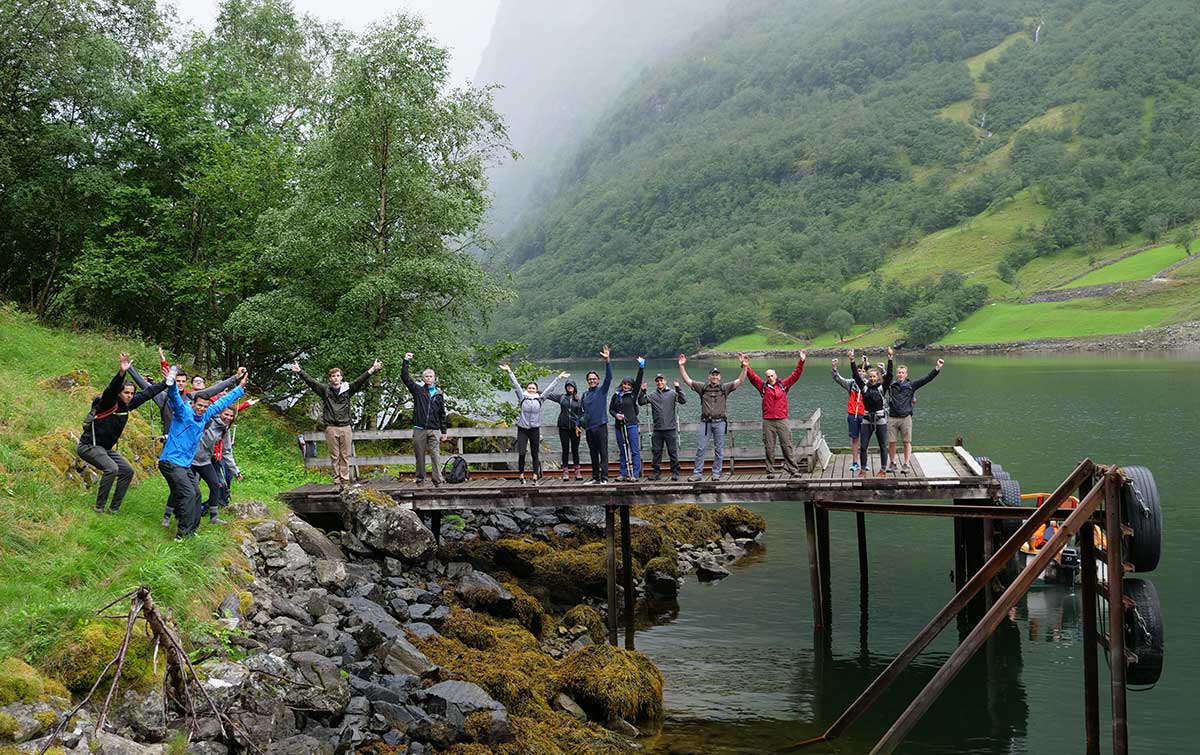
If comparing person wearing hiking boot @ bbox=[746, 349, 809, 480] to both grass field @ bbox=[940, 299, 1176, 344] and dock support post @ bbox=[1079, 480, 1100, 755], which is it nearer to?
dock support post @ bbox=[1079, 480, 1100, 755]

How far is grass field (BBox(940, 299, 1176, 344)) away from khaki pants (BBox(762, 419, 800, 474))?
402 ft

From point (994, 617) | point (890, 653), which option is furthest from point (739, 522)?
point (994, 617)

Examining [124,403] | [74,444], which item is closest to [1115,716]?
[124,403]

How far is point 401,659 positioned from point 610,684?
359cm

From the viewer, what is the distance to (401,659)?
13602 millimetres

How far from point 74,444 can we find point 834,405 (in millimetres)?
59732

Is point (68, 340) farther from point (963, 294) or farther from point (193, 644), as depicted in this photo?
point (963, 294)

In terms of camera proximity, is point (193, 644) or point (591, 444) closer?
point (193, 644)

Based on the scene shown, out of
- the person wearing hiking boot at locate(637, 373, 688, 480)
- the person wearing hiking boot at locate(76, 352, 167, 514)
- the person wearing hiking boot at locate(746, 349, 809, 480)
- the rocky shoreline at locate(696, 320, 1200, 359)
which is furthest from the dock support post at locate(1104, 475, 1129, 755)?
the rocky shoreline at locate(696, 320, 1200, 359)

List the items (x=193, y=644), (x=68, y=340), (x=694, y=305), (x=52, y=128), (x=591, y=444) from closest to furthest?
1. (x=193, y=644)
2. (x=591, y=444)
3. (x=68, y=340)
4. (x=52, y=128)
5. (x=694, y=305)

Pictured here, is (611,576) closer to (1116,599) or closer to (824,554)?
(824,554)

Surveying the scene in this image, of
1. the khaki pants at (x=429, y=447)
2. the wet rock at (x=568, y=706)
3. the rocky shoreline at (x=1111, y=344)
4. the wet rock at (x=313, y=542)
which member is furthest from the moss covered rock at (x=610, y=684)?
the rocky shoreline at (x=1111, y=344)

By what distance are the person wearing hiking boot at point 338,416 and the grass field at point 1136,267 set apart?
491 feet

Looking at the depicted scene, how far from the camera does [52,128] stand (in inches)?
1238
